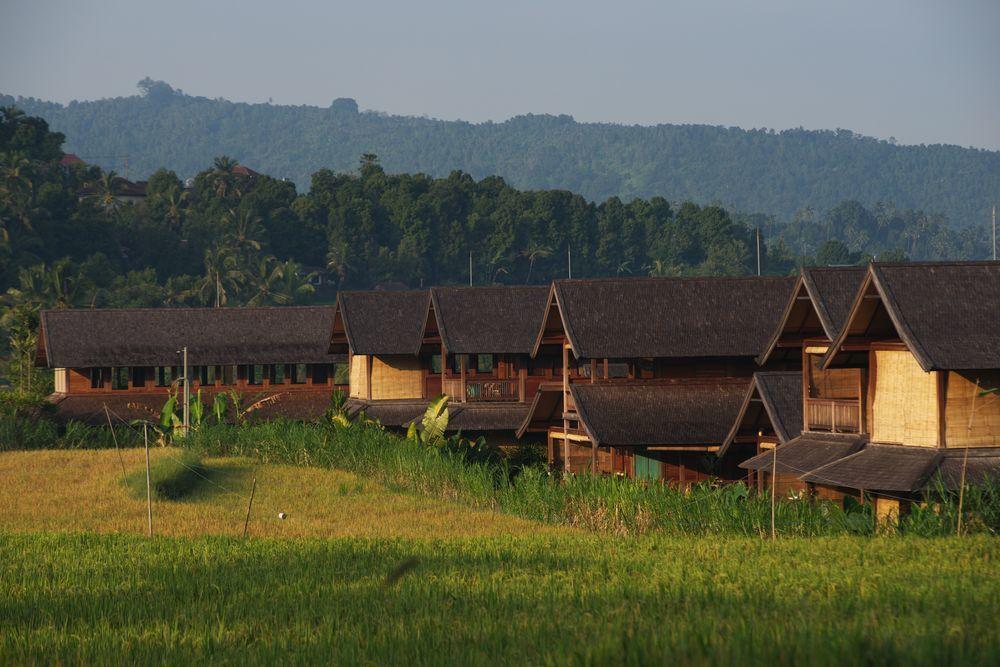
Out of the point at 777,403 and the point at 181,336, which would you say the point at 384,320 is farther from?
the point at 777,403

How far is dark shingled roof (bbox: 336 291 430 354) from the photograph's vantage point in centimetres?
5147

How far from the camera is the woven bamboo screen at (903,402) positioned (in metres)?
25.6

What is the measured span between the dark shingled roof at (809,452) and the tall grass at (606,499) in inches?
32.9

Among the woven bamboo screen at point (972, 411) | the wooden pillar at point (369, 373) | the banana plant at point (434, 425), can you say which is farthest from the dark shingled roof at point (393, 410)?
the woven bamboo screen at point (972, 411)

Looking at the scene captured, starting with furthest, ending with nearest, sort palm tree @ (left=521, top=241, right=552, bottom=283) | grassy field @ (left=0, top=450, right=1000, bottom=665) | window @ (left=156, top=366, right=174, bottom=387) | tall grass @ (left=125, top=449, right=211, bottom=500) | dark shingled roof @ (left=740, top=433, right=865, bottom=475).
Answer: palm tree @ (left=521, top=241, right=552, bottom=283), window @ (left=156, top=366, right=174, bottom=387), tall grass @ (left=125, top=449, right=211, bottom=500), dark shingled roof @ (left=740, top=433, right=865, bottom=475), grassy field @ (left=0, top=450, right=1000, bottom=665)

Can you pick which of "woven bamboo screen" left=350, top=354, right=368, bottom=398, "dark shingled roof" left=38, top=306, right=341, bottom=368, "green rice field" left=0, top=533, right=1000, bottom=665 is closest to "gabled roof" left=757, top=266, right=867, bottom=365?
"green rice field" left=0, top=533, right=1000, bottom=665

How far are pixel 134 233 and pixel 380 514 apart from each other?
3617 inches

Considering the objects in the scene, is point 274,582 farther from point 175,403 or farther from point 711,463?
point 175,403

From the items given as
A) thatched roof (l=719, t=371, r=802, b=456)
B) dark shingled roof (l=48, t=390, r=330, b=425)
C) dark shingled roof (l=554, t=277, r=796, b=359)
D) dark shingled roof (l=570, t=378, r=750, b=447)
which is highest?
dark shingled roof (l=554, t=277, r=796, b=359)

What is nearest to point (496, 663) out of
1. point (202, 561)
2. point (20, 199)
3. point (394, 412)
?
point (202, 561)

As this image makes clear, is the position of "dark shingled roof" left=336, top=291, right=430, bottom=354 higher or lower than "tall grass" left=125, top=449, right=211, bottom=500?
higher

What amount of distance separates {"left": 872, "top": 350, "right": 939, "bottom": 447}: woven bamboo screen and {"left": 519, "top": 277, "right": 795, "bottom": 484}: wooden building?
7117 millimetres

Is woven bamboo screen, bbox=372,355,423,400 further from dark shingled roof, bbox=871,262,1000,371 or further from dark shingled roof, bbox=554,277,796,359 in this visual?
dark shingled roof, bbox=871,262,1000,371

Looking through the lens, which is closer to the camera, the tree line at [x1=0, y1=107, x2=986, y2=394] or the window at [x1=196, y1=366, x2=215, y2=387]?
the window at [x1=196, y1=366, x2=215, y2=387]
